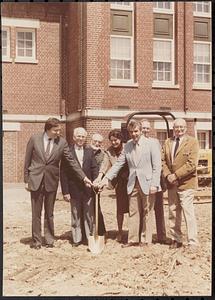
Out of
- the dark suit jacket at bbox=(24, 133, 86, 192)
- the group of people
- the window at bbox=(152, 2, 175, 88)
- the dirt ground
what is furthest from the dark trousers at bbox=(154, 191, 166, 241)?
the window at bbox=(152, 2, 175, 88)

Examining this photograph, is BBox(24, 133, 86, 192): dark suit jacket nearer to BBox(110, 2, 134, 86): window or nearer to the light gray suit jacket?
the light gray suit jacket

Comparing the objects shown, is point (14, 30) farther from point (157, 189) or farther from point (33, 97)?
point (157, 189)

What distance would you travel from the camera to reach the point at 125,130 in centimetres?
427

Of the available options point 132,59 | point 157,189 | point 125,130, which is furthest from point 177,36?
point 157,189

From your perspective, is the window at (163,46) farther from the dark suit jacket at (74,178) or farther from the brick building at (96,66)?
the dark suit jacket at (74,178)

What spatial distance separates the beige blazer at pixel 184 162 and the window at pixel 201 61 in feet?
1.67

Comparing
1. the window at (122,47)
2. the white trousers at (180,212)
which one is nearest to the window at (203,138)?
the white trousers at (180,212)

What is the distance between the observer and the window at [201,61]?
4332 mm

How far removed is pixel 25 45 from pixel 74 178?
3.81ft

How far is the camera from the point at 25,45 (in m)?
4.28

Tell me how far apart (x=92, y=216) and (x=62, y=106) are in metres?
0.93

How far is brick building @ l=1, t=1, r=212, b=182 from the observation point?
4.25 metres

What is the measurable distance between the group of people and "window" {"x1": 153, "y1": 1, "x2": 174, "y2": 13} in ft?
3.02

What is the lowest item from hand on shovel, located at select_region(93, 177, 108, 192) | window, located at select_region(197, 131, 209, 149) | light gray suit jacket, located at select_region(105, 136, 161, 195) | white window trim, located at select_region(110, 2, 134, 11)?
hand on shovel, located at select_region(93, 177, 108, 192)
